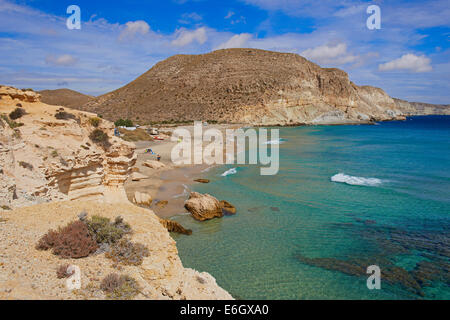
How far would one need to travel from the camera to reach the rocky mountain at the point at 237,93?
8719cm

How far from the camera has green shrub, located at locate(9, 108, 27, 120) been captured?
10.1 m

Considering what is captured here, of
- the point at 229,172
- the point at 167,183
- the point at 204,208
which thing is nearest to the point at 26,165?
the point at 204,208

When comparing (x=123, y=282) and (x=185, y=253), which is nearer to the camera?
(x=123, y=282)

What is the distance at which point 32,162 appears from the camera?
8.53 metres

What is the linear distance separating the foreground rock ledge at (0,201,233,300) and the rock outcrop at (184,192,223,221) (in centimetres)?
728

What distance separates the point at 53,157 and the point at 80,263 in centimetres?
569

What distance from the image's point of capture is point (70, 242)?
5090 millimetres

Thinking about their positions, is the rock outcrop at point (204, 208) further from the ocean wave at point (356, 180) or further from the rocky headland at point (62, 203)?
the ocean wave at point (356, 180)

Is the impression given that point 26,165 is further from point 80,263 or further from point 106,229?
point 80,263

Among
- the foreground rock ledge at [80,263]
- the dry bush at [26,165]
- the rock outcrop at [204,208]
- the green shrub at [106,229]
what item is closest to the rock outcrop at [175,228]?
the rock outcrop at [204,208]

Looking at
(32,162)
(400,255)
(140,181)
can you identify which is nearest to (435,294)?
(400,255)
